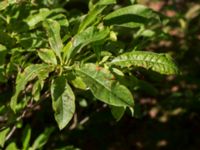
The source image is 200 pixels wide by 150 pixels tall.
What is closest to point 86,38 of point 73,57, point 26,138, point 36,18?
point 73,57

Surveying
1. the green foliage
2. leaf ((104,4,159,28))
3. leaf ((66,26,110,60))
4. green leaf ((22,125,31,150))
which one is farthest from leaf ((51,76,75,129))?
green leaf ((22,125,31,150))

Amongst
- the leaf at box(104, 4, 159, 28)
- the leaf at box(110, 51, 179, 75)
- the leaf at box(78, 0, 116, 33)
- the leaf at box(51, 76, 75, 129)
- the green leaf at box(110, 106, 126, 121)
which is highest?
the leaf at box(78, 0, 116, 33)

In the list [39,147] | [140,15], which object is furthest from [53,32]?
[39,147]

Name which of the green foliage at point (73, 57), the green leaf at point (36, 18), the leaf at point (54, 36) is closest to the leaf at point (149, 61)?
the green foliage at point (73, 57)

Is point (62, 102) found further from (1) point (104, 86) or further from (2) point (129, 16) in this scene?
(2) point (129, 16)

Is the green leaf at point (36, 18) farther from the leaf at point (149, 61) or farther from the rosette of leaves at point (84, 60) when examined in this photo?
the leaf at point (149, 61)

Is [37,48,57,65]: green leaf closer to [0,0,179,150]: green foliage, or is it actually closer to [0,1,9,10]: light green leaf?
[0,0,179,150]: green foliage

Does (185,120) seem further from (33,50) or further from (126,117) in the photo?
(33,50)
